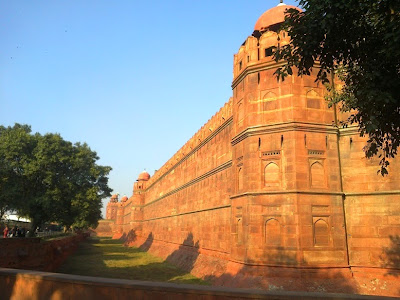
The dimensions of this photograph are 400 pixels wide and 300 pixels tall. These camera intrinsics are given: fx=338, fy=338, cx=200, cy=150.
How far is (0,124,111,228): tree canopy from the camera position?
84.9 feet

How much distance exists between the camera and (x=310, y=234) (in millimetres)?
11617

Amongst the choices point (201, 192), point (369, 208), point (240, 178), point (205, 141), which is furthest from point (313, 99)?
point (201, 192)

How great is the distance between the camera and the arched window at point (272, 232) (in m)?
11.9

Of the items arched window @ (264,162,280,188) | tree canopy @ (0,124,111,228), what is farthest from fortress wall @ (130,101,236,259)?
tree canopy @ (0,124,111,228)

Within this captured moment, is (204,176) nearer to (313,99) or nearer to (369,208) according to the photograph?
(313,99)

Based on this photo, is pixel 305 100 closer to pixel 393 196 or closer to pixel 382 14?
pixel 393 196

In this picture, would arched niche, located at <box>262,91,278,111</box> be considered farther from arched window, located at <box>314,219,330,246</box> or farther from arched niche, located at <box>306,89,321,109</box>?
arched window, located at <box>314,219,330,246</box>

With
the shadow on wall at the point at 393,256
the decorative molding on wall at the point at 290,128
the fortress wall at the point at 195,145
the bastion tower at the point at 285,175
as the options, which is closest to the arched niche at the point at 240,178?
the bastion tower at the point at 285,175

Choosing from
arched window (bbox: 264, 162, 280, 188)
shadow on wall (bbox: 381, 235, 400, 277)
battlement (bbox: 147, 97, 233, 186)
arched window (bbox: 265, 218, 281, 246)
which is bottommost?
shadow on wall (bbox: 381, 235, 400, 277)

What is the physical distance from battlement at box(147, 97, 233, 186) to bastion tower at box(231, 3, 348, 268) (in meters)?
4.25

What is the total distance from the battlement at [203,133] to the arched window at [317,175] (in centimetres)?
612

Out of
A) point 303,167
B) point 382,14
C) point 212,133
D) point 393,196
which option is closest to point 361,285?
point 393,196

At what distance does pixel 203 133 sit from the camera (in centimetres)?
2361

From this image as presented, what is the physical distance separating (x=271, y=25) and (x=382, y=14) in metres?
11.0
